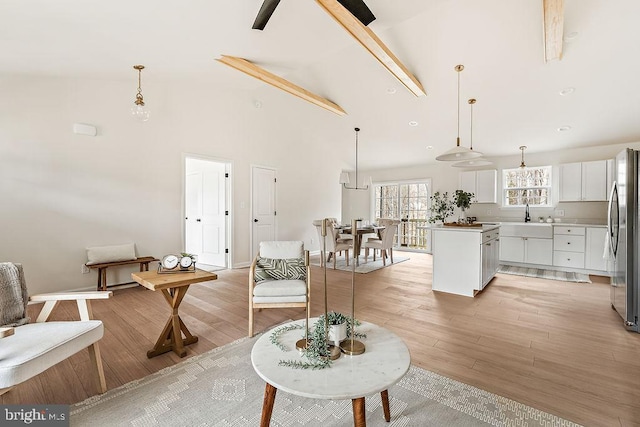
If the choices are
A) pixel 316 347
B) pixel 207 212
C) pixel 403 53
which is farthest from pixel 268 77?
pixel 316 347

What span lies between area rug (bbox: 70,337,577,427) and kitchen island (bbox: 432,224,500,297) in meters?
2.21

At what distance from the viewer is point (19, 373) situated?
1323 millimetres

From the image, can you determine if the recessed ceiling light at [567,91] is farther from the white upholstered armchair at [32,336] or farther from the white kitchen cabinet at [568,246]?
the white upholstered armchair at [32,336]

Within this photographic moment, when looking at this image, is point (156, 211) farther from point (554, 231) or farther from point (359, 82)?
point (554, 231)

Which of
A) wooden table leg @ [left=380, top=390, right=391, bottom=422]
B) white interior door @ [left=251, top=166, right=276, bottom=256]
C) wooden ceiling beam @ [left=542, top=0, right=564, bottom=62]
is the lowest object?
wooden table leg @ [left=380, top=390, right=391, bottom=422]

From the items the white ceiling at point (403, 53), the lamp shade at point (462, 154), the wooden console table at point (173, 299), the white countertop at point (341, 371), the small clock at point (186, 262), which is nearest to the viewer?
the white countertop at point (341, 371)

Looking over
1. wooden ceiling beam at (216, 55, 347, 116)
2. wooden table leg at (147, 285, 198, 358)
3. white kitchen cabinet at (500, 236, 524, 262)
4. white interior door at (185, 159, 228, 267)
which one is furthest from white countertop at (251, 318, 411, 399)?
white kitchen cabinet at (500, 236, 524, 262)

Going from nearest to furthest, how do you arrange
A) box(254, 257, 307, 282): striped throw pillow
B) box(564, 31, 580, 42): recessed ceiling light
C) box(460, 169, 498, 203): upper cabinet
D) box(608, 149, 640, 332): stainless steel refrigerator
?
box(608, 149, 640, 332): stainless steel refrigerator → box(254, 257, 307, 282): striped throw pillow → box(564, 31, 580, 42): recessed ceiling light → box(460, 169, 498, 203): upper cabinet

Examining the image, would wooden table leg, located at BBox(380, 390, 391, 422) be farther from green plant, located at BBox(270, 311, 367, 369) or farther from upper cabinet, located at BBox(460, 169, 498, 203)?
upper cabinet, located at BBox(460, 169, 498, 203)

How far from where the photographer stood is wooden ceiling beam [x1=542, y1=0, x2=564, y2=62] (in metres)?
2.50

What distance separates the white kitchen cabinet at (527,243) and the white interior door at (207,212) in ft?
18.1

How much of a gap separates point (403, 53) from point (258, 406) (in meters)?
4.29

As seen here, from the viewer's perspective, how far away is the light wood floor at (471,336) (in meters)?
1.83

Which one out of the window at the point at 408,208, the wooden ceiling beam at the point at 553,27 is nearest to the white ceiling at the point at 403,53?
the wooden ceiling beam at the point at 553,27
